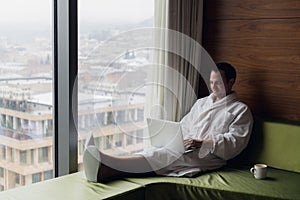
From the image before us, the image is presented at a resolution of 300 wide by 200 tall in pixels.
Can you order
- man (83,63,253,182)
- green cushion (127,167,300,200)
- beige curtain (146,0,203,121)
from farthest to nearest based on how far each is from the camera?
beige curtain (146,0,203,121), man (83,63,253,182), green cushion (127,167,300,200)

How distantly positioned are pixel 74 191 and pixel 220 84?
1.29m

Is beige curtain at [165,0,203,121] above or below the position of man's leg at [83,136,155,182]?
above

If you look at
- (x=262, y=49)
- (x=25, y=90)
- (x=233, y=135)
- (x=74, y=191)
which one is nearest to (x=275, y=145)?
(x=233, y=135)

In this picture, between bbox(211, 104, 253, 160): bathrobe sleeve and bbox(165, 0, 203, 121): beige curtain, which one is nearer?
bbox(211, 104, 253, 160): bathrobe sleeve

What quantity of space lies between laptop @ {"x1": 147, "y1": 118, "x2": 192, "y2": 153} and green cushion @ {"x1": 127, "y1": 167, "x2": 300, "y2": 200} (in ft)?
0.81

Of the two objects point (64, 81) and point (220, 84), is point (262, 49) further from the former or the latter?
point (64, 81)

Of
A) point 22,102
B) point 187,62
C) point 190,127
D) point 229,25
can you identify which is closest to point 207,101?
point 190,127

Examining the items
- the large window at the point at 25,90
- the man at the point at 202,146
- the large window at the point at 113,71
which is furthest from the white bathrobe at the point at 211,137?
the large window at the point at 25,90

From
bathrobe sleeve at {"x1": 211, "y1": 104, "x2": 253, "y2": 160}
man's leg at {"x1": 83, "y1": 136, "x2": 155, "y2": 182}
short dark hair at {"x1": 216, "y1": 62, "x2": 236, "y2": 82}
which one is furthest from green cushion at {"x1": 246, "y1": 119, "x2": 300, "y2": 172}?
man's leg at {"x1": 83, "y1": 136, "x2": 155, "y2": 182}

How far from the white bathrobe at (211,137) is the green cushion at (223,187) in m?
0.11

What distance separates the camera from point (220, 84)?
116 inches

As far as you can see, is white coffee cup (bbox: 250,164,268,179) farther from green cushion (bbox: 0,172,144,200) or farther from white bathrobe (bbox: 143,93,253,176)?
green cushion (bbox: 0,172,144,200)

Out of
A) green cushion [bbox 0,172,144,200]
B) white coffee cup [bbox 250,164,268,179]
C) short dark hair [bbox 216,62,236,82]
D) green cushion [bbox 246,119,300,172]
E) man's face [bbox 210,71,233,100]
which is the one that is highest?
short dark hair [bbox 216,62,236,82]

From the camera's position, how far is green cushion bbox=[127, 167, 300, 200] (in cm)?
235
